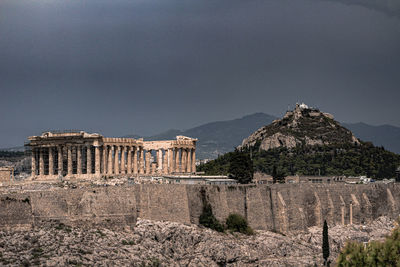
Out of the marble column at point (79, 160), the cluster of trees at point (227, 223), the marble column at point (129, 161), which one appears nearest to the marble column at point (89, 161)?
the marble column at point (79, 160)

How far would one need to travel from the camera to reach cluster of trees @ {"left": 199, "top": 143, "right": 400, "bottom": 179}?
148m

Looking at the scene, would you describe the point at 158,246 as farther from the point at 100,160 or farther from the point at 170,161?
the point at 170,161

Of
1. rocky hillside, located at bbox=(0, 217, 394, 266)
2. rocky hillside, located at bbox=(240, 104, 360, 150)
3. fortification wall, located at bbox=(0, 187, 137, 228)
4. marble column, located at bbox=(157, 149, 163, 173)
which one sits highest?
rocky hillside, located at bbox=(240, 104, 360, 150)

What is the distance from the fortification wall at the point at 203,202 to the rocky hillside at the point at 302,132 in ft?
179

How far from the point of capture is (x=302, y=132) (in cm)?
17900

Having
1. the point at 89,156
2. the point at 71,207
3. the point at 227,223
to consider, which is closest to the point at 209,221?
the point at 227,223

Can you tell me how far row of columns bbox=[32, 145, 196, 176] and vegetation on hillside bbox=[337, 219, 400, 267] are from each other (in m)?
54.6

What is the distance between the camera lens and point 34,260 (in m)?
65.2

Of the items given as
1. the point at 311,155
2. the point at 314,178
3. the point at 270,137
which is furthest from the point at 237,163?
the point at 270,137

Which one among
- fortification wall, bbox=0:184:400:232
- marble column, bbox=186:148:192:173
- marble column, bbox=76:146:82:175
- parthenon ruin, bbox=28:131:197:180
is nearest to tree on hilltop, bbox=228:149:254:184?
fortification wall, bbox=0:184:400:232

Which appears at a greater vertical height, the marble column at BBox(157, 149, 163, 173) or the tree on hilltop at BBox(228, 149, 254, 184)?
the marble column at BBox(157, 149, 163, 173)

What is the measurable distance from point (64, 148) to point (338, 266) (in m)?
60.9

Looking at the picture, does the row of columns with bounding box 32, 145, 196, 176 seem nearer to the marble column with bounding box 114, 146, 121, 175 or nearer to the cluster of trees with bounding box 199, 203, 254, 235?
the marble column with bounding box 114, 146, 121, 175

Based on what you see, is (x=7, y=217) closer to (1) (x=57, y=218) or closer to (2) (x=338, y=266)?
(1) (x=57, y=218)
